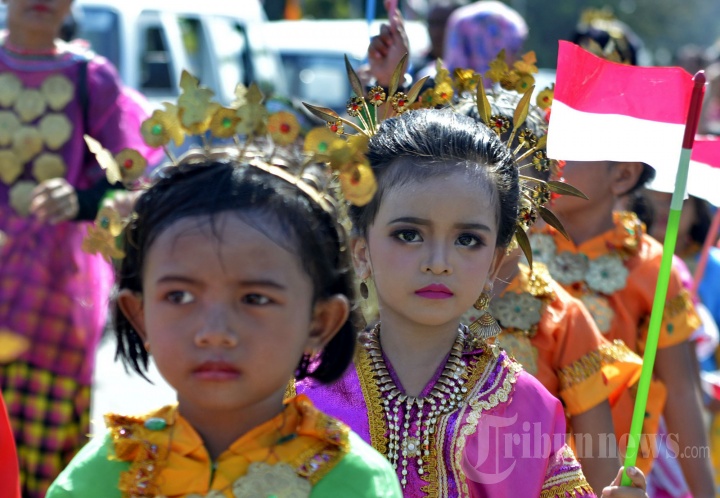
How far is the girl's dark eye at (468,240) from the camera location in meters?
2.94

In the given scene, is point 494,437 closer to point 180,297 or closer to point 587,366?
point 587,366

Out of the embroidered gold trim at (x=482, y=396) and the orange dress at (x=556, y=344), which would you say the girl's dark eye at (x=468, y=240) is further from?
the orange dress at (x=556, y=344)

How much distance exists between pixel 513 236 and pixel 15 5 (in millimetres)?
2509

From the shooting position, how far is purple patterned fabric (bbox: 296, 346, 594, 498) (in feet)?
9.55

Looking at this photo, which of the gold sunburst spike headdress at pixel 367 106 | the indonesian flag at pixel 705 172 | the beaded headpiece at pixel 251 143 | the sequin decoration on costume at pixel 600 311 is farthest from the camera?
the sequin decoration on costume at pixel 600 311

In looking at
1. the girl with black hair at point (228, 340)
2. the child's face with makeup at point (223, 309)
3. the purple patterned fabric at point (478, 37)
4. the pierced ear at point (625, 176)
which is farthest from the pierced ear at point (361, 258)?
the purple patterned fabric at point (478, 37)

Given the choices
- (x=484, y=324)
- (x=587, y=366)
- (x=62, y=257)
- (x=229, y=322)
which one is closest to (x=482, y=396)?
(x=484, y=324)

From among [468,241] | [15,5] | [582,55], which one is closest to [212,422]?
[468,241]

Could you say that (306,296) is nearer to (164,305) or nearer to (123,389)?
(164,305)

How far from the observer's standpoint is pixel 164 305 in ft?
7.18

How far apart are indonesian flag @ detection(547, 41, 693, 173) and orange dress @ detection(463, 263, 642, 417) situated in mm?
530

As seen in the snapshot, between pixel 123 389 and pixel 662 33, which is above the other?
pixel 123 389

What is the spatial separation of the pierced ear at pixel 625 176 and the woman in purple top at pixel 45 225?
180cm

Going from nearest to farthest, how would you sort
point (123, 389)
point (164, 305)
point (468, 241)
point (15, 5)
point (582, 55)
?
point (164, 305) < point (468, 241) < point (582, 55) < point (15, 5) < point (123, 389)
